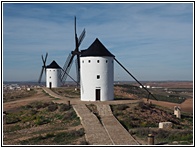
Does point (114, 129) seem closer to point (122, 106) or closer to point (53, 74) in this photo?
point (122, 106)

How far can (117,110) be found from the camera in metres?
20.0

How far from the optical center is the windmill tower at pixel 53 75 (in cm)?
4094

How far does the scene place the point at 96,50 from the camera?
76.0 ft

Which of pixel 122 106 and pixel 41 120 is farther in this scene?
pixel 122 106

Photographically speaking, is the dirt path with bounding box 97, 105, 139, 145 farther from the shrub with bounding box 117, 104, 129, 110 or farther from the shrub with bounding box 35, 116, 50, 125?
the shrub with bounding box 35, 116, 50, 125

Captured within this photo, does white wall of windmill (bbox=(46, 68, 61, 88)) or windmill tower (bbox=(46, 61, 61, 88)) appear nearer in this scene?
windmill tower (bbox=(46, 61, 61, 88))

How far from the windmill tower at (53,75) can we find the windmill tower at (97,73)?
1805 centimetres

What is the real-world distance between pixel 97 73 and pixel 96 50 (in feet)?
6.71

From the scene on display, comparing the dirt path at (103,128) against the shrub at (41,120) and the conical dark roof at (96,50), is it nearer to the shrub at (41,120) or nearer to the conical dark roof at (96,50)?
the shrub at (41,120)

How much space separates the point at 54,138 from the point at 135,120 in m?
6.34

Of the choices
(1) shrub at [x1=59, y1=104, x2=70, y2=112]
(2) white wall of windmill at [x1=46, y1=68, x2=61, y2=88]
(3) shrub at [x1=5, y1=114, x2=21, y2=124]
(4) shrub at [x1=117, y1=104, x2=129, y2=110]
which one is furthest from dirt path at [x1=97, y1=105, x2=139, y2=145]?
(2) white wall of windmill at [x1=46, y1=68, x2=61, y2=88]

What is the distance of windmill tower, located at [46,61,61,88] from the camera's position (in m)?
40.9

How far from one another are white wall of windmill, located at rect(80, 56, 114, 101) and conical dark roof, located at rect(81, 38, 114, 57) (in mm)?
344

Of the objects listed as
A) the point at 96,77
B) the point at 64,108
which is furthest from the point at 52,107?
the point at 96,77
